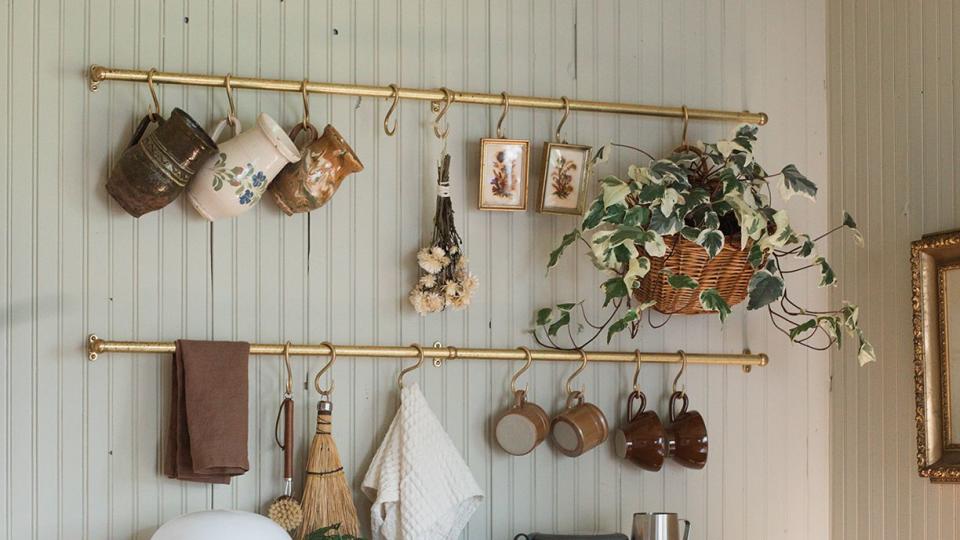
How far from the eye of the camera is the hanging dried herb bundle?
7.68 feet

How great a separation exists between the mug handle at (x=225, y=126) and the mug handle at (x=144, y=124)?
3.8 inches

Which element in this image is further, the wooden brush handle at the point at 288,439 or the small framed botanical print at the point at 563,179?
the small framed botanical print at the point at 563,179

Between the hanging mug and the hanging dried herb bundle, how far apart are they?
12.4 inches

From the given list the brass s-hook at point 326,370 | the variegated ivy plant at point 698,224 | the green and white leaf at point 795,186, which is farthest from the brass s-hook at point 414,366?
the green and white leaf at point 795,186

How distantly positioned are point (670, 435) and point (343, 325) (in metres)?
0.69

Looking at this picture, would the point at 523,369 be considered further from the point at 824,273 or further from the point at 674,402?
the point at 824,273

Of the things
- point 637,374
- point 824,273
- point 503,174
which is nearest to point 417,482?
point 637,374

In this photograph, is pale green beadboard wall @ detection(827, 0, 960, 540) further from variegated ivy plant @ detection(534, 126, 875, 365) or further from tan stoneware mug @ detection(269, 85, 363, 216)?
tan stoneware mug @ detection(269, 85, 363, 216)

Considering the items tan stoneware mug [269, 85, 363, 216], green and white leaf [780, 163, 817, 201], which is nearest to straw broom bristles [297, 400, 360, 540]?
tan stoneware mug [269, 85, 363, 216]

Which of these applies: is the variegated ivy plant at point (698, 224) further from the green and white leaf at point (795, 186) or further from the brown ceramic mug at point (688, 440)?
the brown ceramic mug at point (688, 440)

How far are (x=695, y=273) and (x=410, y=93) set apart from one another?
65 centimetres

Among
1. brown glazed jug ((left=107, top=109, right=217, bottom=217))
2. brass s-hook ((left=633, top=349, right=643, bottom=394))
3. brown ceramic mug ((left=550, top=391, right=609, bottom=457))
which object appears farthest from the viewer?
brass s-hook ((left=633, top=349, right=643, bottom=394))

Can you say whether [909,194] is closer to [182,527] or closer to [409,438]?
[409,438]

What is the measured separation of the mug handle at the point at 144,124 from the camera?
220 cm
